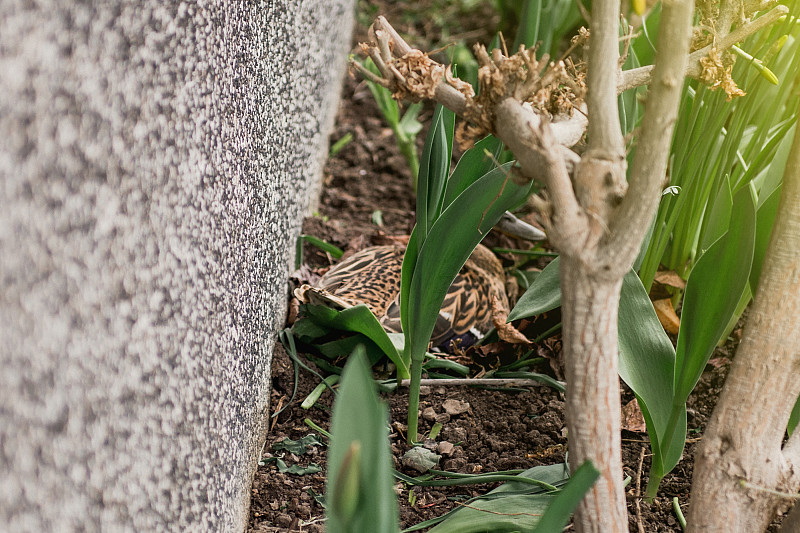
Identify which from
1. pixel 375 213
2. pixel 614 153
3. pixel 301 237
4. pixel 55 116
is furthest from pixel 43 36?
pixel 375 213

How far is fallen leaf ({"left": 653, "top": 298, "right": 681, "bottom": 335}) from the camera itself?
1.31 m

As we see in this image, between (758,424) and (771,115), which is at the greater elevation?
(771,115)

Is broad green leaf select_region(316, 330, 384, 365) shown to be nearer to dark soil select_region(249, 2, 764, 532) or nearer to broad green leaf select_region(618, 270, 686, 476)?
dark soil select_region(249, 2, 764, 532)

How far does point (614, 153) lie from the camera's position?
2.08 feet

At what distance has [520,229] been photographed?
1.62 meters

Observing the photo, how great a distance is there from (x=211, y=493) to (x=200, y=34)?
1.70 feet

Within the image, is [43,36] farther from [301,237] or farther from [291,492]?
[301,237]

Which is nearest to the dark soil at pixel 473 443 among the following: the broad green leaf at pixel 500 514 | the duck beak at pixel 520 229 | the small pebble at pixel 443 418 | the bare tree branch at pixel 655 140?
the small pebble at pixel 443 418

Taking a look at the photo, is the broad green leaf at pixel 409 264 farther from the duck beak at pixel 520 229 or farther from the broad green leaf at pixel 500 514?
the duck beak at pixel 520 229

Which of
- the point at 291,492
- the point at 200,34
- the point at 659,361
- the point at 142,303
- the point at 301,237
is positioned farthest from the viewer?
the point at 301,237

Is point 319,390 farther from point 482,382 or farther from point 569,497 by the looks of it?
point 569,497

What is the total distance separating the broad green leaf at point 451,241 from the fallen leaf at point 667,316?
0.52 metres

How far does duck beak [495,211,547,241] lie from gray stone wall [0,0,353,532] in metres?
0.76

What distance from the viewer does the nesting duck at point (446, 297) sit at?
1345 millimetres
